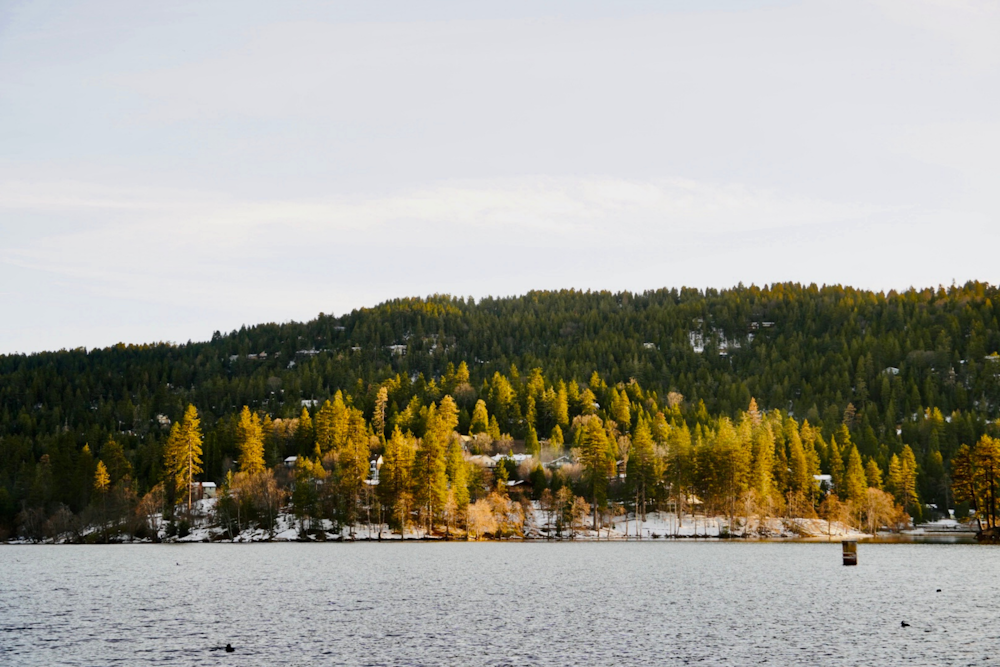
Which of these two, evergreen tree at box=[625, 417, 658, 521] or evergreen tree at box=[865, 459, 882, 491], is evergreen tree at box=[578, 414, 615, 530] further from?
evergreen tree at box=[865, 459, 882, 491]

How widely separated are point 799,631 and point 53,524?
492 ft

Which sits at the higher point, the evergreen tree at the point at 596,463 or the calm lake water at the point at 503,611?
the evergreen tree at the point at 596,463

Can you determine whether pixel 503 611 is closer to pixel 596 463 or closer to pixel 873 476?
pixel 596 463

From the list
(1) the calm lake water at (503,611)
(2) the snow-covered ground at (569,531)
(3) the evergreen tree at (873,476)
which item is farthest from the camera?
(3) the evergreen tree at (873,476)

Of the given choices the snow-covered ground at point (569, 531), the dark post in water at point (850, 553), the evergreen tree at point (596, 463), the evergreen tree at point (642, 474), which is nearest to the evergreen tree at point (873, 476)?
the snow-covered ground at point (569, 531)

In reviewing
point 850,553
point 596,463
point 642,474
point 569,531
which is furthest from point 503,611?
point 642,474

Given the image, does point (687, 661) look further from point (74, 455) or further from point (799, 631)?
point (74, 455)

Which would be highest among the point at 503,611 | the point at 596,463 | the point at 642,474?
the point at 596,463

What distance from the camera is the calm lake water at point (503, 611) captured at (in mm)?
41906

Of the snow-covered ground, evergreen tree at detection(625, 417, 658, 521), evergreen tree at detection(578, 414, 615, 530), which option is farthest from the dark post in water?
evergreen tree at detection(578, 414, 615, 530)

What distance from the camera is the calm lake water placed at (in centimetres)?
4191

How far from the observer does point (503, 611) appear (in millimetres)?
56219

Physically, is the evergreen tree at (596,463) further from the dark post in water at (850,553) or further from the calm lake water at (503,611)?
the dark post in water at (850,553)

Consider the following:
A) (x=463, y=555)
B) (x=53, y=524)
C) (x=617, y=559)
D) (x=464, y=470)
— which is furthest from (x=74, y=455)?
(x=617, y=559)
